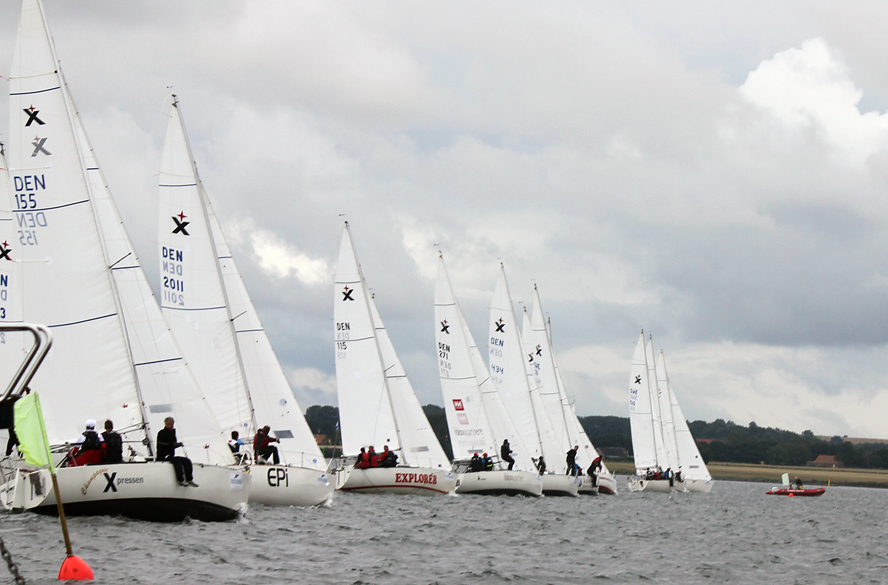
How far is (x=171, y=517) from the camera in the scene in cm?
1808

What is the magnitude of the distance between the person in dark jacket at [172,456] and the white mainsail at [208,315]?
757cm

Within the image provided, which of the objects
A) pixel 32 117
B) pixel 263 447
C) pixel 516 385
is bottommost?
pixel 263 447

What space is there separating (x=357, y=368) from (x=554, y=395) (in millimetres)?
18031

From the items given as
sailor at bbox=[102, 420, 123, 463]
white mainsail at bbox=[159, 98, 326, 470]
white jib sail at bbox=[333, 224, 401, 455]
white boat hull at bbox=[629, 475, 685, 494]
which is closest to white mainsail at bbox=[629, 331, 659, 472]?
white boat hull at bbox=[629, 475, 685, 494]

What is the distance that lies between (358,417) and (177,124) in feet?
42.2

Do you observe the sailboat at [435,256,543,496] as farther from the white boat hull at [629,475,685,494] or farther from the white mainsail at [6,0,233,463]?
the white boat hull at [629,475,685,494]

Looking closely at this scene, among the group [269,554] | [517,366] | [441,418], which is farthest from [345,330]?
[441,418]

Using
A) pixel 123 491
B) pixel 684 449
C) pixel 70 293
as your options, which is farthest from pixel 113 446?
pixel 684 449

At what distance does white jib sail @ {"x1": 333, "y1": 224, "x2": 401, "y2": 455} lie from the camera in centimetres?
3544

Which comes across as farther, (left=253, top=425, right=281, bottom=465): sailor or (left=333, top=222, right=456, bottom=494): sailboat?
(left=333, top=222, right=456, bottom=494): sailboat

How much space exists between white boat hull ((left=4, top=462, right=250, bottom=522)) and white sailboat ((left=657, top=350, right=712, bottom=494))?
161 feet

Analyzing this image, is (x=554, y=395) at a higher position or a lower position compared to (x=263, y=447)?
higher

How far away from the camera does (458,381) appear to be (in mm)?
41375

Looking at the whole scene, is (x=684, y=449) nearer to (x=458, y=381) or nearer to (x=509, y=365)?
(x=509, y=365)
